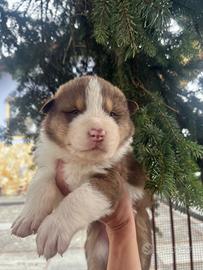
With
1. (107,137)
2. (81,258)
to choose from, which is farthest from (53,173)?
(81,258)

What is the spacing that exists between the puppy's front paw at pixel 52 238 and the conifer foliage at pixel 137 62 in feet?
1.25

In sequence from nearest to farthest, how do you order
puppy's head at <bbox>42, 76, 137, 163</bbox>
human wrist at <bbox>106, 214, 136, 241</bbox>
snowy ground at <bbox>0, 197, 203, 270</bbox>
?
puppy's head at <bbox>42, 76, 137, 163</bbox> < human wrist at <bbox>106, 214, 136, 241</bbox> < snowy ground at <bbox>0, 197, 203, 270</bbox>

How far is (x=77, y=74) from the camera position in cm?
185

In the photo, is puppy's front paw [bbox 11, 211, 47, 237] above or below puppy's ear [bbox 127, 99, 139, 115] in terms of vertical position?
below

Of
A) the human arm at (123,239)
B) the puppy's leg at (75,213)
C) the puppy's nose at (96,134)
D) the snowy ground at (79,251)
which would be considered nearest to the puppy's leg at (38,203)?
the puppy's leg at (75,213)

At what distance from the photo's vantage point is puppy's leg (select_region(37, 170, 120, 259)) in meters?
1.13

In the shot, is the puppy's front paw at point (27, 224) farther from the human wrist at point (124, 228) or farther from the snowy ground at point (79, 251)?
the snowy ground at point (79, 251)

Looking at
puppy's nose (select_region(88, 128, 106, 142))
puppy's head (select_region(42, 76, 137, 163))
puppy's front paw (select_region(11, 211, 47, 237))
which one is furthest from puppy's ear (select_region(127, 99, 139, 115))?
puppy's front paw (select_region(11, 211, 47, 237))

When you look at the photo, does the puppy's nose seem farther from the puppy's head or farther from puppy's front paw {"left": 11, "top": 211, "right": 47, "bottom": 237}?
puppy's front paw {"left": 11, "top": 211, "right": 47, "bottom": 237}

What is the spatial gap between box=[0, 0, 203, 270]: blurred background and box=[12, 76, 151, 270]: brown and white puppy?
10 centimetres

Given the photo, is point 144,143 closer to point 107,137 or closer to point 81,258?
point 107,137

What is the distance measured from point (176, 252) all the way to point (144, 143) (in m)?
1.01

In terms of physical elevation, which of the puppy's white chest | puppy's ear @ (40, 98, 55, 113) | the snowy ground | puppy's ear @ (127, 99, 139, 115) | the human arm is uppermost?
puppy's ear @ (127, 99, 139, 115)

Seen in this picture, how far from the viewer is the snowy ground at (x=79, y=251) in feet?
6.66
